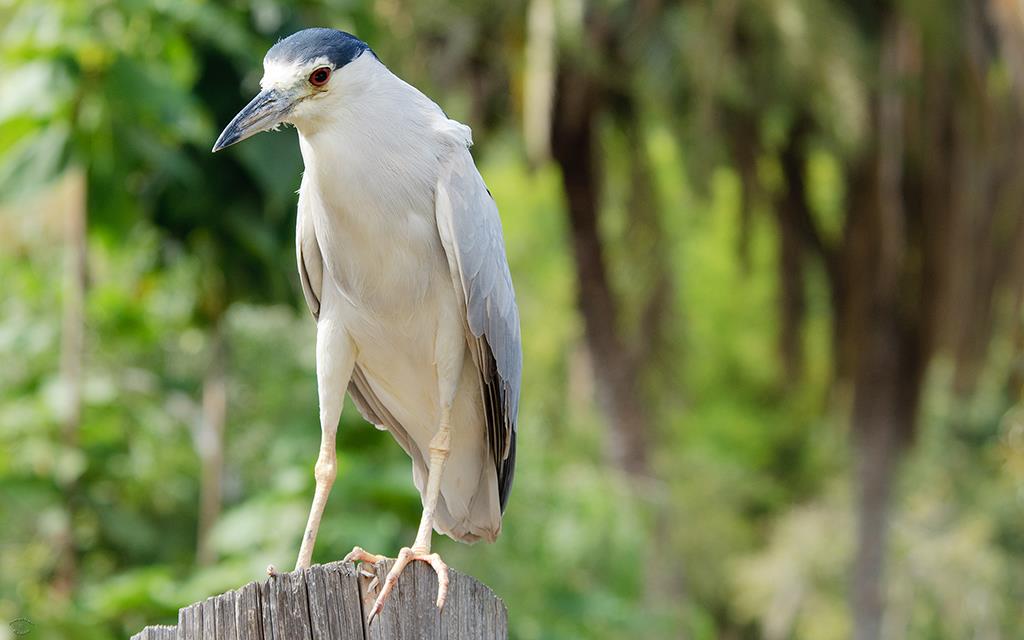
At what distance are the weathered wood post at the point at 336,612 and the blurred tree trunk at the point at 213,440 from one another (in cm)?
335

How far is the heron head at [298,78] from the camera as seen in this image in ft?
9.36

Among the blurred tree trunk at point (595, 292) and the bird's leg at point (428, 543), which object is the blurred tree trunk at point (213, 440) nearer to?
the bird's leg at point (428, 543)

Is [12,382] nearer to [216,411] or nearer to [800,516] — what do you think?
[216,411]

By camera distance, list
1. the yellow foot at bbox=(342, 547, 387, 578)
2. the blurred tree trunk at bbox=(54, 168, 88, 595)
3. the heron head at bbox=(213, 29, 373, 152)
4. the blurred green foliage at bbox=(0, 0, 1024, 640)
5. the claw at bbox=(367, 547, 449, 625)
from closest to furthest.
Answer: the claw at bbox=(367, 547, 449, 625) → the yellow foot at bbox=(342, 547, 387, 578) → the heron head at bbox=(213, 29, 373, 152) → the blurred green foliage at bbox=(0, 0, 1024, 640) → the blurred tree trunk at bbox=(54, 168, 88, 595)

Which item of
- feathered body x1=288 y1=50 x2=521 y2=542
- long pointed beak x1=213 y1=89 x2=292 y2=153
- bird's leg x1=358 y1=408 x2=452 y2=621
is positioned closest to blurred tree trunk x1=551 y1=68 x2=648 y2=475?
feathered body x1=288 y1=50 x2=521 y2=542

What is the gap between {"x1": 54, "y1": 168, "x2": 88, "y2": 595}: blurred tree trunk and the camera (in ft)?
17.5

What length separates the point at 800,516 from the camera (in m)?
23.0

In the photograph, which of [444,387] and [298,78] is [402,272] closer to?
[444,387]

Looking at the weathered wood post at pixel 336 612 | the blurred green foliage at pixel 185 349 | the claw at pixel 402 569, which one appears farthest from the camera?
the blurred green foliage at pixel 185 349

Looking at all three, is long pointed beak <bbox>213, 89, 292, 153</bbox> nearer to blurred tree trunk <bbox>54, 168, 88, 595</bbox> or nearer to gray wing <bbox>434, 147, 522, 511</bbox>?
gray wing <bbox>434, 147, 522, 511</bbox>

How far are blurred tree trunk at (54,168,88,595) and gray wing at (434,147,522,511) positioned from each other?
245cm

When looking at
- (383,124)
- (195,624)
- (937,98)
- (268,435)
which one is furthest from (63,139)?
(937,98)

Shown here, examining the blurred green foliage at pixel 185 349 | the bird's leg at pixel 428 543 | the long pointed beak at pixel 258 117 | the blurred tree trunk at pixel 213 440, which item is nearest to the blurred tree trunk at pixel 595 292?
the blurred green foliage at pixel 185 349

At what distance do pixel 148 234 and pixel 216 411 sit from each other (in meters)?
0.81
